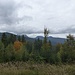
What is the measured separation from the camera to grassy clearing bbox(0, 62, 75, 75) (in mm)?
7031

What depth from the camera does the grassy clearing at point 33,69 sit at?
7.03 m

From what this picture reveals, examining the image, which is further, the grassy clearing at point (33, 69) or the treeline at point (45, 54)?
the treeline at point (45, 54)

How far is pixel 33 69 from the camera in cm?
737

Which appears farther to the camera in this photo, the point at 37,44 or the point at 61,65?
the point at 37,44

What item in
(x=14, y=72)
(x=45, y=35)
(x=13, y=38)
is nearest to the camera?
(x=14, y=72)

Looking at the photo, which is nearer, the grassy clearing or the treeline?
the grassy clearing

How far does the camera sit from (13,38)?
127 metres

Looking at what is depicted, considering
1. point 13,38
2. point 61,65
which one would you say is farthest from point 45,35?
point 61,65

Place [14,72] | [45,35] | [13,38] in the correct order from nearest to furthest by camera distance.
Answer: [14,72]
[45,35]
[13,38]

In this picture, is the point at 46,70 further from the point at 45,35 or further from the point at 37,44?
the point at 37,44

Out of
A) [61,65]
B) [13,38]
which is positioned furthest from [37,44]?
[61,65]

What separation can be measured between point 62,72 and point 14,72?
1.46 meters

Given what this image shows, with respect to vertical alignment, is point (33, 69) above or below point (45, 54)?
above

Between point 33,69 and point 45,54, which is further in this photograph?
point 45,54
